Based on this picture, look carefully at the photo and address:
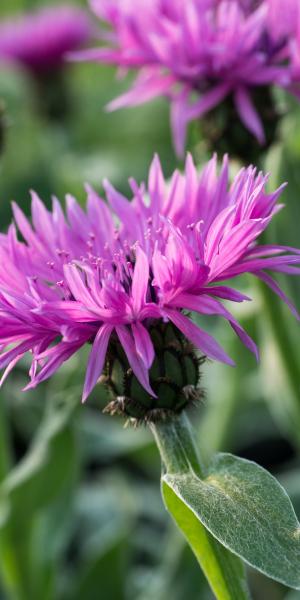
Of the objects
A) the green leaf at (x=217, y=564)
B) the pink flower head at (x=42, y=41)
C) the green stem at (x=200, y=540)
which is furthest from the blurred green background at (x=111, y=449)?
the pink flower head at (x=42, y=41)

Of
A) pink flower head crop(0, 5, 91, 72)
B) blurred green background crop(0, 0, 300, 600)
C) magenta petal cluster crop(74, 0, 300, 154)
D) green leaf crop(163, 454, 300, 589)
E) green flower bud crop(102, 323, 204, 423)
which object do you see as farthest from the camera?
pink flower head crop(0, 5, 91, 72)

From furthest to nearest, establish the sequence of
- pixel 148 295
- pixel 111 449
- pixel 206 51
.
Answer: pixel 111 449 → pixel 206 51 → pixel 148 295

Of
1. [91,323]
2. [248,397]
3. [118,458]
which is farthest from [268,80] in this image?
[118,458]

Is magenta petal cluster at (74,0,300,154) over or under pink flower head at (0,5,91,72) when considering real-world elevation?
under

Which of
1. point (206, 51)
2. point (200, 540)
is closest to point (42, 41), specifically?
point (206, 51)

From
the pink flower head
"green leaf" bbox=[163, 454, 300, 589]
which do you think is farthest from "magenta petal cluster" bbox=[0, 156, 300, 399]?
the pink flower head

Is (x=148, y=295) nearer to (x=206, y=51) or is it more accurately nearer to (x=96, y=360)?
(x=96, y=360)

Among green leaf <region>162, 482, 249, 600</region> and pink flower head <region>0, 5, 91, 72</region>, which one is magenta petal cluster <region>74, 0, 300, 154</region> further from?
pink flower head <region>0, 5, 91, 72</region>
